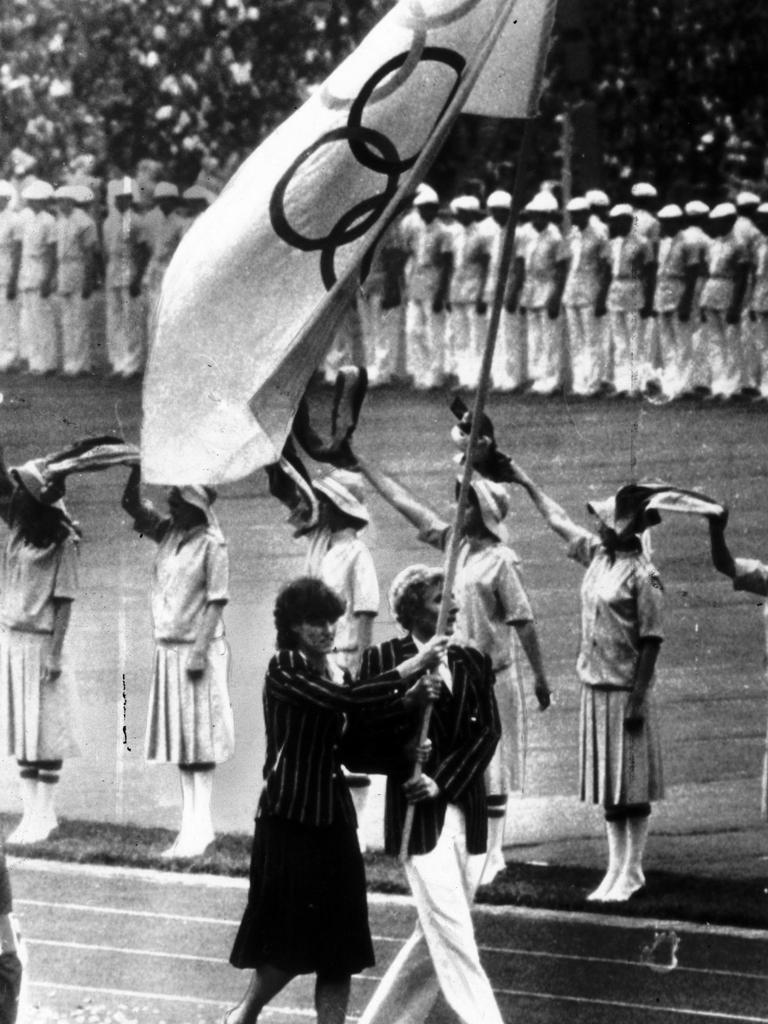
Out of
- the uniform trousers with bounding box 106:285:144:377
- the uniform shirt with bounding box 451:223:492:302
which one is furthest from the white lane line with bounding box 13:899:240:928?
the uniform shirt with bounding box 451:223:492:302

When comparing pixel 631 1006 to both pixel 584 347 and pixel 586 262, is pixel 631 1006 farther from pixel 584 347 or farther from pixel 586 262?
pixel 586 262

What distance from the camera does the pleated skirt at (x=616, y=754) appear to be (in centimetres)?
1191

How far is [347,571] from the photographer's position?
485 inches

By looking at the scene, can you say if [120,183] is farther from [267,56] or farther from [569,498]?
[569,498]

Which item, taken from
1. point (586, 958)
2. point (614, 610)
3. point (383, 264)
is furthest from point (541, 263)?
point (586, 958)

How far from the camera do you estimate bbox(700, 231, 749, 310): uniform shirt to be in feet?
40.8

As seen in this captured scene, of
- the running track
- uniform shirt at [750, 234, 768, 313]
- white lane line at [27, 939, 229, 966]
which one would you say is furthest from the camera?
uniform shirt at [750, 234, 768, 313]

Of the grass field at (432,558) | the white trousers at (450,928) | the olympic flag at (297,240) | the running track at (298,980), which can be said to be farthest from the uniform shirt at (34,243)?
the white trousers at (450,928)

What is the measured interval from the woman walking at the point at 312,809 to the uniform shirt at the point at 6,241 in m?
4.09

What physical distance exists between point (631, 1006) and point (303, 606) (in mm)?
2168

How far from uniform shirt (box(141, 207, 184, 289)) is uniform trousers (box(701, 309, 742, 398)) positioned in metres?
2.23

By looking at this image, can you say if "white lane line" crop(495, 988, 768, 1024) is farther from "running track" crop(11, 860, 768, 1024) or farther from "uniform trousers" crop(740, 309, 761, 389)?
"uniform trousers" crop(740, 309, 761, 389)

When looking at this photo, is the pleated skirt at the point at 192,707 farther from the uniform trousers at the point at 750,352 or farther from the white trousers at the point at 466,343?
the uniform trousers at the point at 750,352

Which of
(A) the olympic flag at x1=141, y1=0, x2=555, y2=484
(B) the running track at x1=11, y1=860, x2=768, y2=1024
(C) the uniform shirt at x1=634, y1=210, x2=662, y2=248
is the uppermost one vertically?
(A) the olympic flag at x1=141, y1=0, x2=555, y2=484
